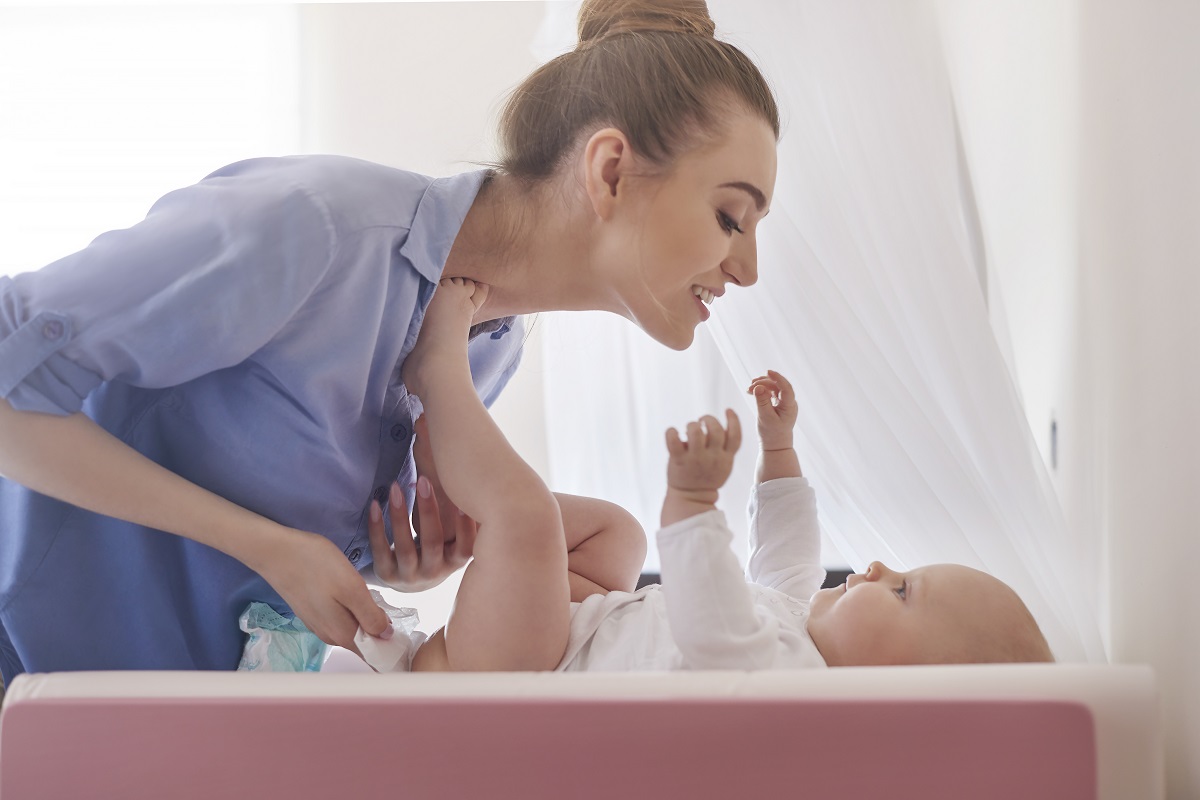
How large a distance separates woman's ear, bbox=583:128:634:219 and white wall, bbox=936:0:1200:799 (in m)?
0.57

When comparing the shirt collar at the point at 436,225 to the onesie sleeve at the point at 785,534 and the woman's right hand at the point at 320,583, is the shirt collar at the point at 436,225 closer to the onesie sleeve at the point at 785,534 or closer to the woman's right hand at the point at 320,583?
the woman's right hand at the point at 320,583

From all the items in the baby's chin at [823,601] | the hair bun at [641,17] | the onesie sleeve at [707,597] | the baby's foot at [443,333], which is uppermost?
the hair bun at [641,17]

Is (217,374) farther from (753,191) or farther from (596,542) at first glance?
(753,191)

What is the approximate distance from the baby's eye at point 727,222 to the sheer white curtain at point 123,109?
1440mm

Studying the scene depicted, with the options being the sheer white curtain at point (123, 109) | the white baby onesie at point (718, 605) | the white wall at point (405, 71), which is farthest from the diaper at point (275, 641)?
the sheer white curtain at point (123, 109)

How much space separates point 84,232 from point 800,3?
5.38 feet

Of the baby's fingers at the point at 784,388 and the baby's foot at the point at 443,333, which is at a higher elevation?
the baby's foot at the point at 443,333

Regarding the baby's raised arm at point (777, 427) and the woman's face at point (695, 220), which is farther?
the baby's raised arm at point (777, 427)

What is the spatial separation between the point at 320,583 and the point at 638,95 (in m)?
0.62

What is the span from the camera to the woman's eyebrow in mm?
1104

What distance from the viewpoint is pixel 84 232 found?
2.24 metres

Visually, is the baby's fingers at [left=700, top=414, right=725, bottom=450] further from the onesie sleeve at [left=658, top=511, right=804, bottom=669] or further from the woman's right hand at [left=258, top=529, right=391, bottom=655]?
the woman's right hand at [left=258, top=529, right=391, bottom=655]

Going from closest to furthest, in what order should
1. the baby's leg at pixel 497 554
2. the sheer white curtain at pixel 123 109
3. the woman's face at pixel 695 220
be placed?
the baby's leg at pixel 497 554 < the woman's face at pixel 695 220 < the sheer white curtain at pixel 123 109

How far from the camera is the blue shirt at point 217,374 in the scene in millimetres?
910
